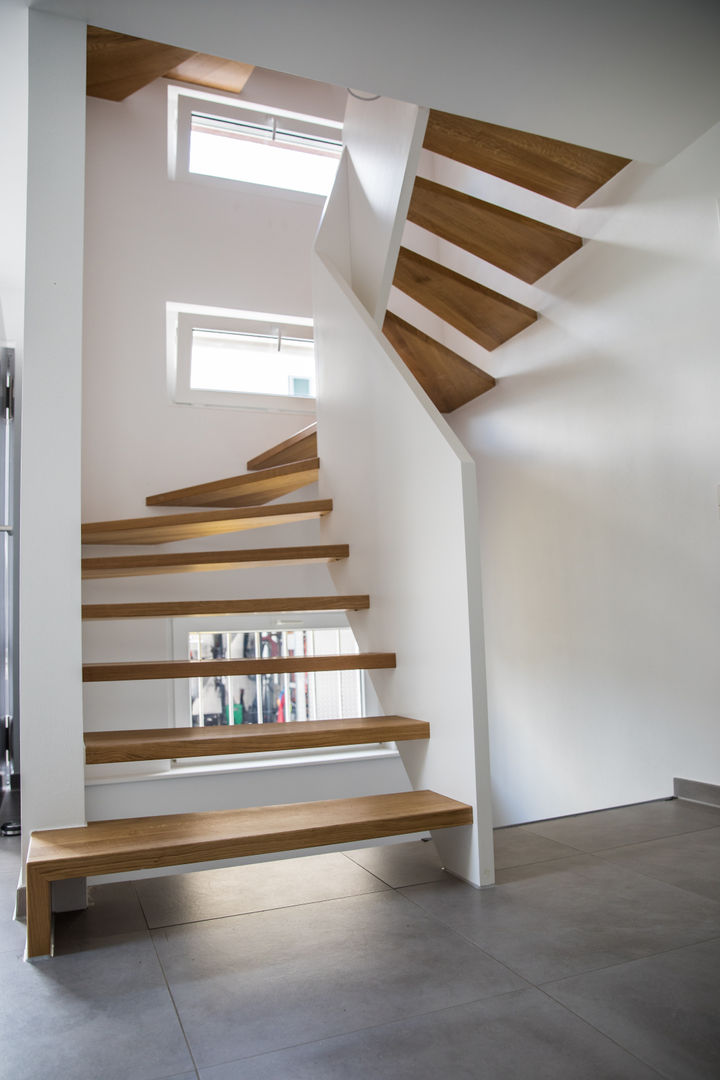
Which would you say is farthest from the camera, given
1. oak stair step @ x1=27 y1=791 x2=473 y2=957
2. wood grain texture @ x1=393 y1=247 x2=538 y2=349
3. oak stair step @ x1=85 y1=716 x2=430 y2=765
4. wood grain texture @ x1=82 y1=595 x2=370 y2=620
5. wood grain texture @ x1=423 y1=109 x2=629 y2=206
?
wood grain texture @ x1=393 y1=247 x2=538 y2=349

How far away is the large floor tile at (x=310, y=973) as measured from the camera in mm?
1334

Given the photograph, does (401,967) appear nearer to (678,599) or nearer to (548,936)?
(548,936)

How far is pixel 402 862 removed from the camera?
2.28m

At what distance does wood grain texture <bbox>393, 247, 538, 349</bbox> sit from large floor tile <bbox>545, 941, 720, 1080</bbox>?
116 inches

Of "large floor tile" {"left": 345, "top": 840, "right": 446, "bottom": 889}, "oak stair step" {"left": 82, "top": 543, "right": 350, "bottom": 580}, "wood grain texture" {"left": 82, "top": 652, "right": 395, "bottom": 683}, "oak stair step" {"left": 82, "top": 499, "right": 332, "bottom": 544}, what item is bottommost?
"large floor tile" {"left": 345, "top": 840, "right": 446, "bottom": 889}

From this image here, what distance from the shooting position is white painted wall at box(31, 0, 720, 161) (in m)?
2.23

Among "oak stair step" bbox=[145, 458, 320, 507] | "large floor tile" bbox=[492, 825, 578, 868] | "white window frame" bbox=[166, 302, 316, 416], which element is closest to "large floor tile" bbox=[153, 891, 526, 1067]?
"large floor tile" bbox=[492, 825, 578, 868]

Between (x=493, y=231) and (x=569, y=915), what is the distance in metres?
2.87

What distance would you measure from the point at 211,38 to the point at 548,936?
2616 mm

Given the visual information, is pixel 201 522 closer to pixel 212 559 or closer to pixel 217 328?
pixel 212 559

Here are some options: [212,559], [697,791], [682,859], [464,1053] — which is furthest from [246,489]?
[464,1053]

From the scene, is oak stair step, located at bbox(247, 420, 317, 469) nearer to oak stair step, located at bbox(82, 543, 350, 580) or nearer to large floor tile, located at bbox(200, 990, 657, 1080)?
oak stair step, located at bbox(82, 543, 350, 580)

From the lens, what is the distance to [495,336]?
4070 millimetres

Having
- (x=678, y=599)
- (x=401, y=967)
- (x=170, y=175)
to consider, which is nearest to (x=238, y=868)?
(x=401, y=967)
